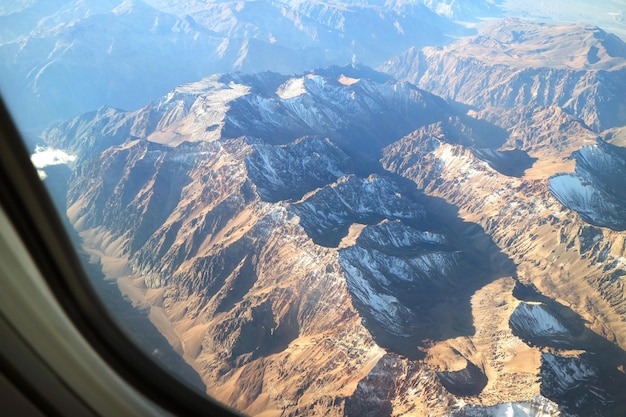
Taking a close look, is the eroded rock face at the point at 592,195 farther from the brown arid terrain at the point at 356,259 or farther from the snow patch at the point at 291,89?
the snow patch at the point at 291,89

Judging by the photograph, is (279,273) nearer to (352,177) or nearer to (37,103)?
(352,177)

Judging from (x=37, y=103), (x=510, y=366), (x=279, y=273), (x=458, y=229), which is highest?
(x=510, y=366)

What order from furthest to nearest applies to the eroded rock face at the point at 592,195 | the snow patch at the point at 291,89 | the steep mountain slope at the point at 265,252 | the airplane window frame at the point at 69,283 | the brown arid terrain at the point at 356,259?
the snow patch at the point at 291,89 < the eroded rock face at the point at 592,195 < the steep mountain slope at the point at 265,252 < the brown arid terrain at the point at 356,259 < the airplane window frame at the point at 69,283

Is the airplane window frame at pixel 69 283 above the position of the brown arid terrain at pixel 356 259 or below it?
above

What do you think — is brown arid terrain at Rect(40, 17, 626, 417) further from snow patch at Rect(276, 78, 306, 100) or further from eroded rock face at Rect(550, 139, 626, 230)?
snow patch at Rect(276, 78, 306, 100)

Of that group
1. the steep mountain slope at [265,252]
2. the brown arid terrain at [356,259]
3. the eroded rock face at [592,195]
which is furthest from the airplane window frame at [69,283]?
the eroded rock face at [592,195]

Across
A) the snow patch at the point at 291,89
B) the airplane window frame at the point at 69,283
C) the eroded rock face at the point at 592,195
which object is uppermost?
the airplane window frame at the point at 69,283

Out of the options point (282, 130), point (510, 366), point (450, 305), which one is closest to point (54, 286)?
Result: point (510, 366)
